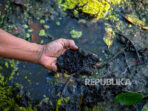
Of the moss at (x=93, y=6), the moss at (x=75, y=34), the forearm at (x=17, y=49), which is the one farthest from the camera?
the moss at (x=93, y=6)

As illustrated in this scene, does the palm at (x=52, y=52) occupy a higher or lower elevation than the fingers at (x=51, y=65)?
higher

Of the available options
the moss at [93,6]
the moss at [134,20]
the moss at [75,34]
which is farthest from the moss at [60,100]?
the moss at [134,20]

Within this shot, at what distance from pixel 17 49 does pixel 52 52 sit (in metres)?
0.38

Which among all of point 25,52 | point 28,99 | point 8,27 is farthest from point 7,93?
point 8,27

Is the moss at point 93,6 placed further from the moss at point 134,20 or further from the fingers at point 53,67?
the fingers at point 53,67

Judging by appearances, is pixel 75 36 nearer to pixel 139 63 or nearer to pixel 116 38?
pixel 116 38

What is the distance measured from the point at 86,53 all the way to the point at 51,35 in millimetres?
598

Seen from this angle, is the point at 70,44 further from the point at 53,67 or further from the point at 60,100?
the point at 60,100

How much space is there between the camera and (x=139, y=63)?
2.26 meters

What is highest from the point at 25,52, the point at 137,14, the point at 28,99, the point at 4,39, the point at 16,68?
the point at 137,14

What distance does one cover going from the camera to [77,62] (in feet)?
7.02

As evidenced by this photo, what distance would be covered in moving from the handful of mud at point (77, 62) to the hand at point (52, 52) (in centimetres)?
6

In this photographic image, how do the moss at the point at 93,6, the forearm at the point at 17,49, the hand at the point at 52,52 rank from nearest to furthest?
the forearm at the point at 17,49
the hand at the point at 52,52
the moss at the point at 93,6

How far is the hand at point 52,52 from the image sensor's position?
206 cm
